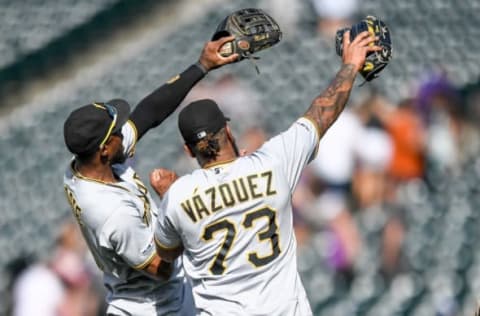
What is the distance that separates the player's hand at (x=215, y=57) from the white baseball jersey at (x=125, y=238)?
1.27ft

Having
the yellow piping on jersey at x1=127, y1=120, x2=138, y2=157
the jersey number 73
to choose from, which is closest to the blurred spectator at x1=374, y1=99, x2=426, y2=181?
the yellow piping on jersey at x1=127, y1=120, x2=138, y2=157

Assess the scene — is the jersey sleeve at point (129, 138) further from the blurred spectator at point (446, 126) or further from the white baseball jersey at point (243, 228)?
the blurred spectator at point (446, 126)

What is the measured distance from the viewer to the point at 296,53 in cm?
812

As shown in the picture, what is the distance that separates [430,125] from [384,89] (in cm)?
41

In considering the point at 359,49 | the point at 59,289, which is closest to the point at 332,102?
the point at 359,49

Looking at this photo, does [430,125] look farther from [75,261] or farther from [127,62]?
[75,261]

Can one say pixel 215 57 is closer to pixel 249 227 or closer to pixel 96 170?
pixel 96 170

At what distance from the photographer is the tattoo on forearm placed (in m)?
3.99

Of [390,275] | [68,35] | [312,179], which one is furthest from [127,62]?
[390,275]

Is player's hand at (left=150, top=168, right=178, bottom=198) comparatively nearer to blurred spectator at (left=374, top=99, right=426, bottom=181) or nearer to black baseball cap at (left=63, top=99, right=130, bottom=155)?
black baseball cap at (left=63, top=99, right=130, bottom=155)

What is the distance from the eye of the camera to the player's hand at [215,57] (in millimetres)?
4383

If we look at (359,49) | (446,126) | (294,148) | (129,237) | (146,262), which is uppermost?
(359,49)

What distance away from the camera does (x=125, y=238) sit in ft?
13.2

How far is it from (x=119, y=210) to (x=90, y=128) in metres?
0.31
